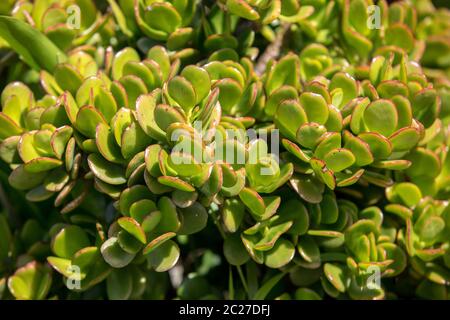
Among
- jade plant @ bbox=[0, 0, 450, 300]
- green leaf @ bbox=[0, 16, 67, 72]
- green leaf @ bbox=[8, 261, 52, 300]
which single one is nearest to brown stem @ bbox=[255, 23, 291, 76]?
jade plant @ bbox=[0, 0, 450, 300]

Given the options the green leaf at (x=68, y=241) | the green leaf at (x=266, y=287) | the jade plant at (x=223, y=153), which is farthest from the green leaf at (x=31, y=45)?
the green leaf at (x=266, y=287)

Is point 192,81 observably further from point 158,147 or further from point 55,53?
point 55,53

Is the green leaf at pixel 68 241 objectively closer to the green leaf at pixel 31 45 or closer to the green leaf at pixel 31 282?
the green leaf at pixel 31 282

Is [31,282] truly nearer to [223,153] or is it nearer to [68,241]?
[68,241]

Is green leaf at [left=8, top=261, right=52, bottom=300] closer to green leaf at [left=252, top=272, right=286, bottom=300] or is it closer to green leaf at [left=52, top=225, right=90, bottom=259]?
green leaf at [left=52, top=225, right=90, bottom=259]

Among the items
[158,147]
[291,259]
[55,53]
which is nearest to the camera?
[158,147]

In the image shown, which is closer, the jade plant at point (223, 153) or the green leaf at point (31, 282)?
the jade plant at point (223, 153)

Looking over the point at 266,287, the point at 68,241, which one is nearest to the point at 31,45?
the point at 68,241

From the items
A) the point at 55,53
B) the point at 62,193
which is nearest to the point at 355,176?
the point at 62,193
